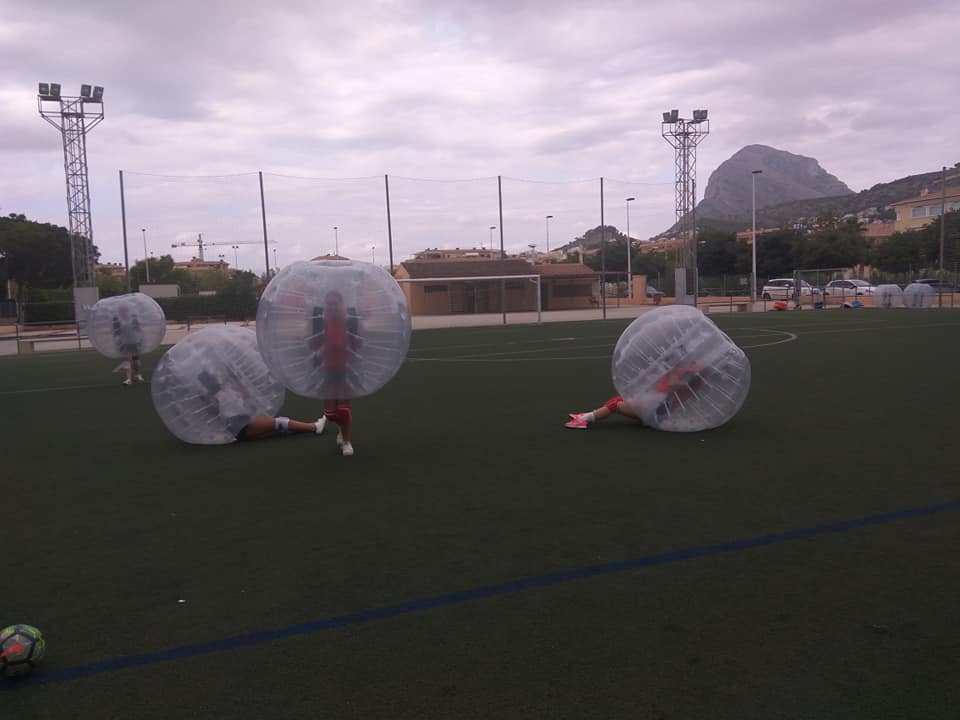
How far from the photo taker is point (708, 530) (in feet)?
17.2

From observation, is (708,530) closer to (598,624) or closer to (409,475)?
(598,624)

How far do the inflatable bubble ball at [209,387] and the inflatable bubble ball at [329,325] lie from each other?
167 cm

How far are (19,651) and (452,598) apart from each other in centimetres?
202

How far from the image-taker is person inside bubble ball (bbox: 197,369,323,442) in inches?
336

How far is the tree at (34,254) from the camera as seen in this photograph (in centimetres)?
5256

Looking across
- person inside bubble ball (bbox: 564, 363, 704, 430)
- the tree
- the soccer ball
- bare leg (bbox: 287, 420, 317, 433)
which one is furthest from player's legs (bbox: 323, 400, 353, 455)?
the tree

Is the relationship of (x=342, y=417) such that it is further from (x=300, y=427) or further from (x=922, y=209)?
(x=922, y=209)

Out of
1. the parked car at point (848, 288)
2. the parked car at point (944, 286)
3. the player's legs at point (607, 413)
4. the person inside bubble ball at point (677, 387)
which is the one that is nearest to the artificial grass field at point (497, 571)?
the player's legs at point (607, 413)

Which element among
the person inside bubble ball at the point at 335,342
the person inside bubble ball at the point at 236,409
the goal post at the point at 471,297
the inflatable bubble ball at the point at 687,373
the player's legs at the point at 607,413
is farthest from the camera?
the goal post at the point at 471,297

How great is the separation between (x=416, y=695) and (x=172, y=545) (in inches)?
105

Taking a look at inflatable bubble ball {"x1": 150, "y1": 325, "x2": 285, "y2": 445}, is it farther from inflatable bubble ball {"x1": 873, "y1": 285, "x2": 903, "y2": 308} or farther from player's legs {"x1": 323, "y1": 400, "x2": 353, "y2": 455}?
inflatable bubble ball {"x1": 873, "y1": 285, "x2": 903, "y2": 308}

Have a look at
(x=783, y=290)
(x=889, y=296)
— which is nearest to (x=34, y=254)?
(x=783, y=290)

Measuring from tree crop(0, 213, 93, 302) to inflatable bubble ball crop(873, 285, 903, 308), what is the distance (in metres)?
47.5

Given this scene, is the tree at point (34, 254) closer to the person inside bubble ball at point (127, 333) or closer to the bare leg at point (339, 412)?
the person inside bubble ball at point (127, 333)
